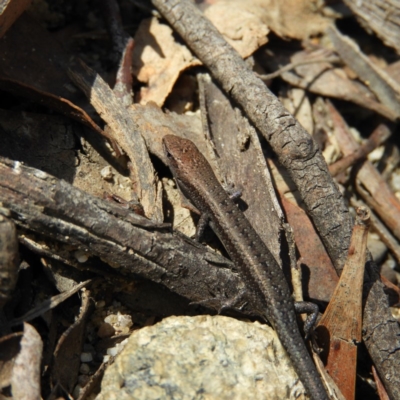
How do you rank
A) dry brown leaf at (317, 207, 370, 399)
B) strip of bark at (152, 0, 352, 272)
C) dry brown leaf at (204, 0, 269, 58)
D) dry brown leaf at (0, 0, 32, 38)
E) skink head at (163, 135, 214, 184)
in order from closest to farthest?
dry brown leaf at (0, 0, 32, 38), dry brown leaf at (317, 207, 370, 399), strip of bark at (152, 0, 352, 272), skink head at (163, 135, 214, 184), dry brown leaf at (204, 0, 269, 58)

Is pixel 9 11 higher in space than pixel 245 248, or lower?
higher

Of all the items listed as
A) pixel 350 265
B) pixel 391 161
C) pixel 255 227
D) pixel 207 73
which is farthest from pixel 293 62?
pixel 350 265

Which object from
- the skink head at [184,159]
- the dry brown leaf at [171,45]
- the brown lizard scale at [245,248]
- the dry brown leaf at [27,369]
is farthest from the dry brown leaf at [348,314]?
the dry brown leaf at [171,45]

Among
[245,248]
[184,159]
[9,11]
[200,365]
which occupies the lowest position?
[200,365]

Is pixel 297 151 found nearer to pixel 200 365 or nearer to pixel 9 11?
pixel 200 365

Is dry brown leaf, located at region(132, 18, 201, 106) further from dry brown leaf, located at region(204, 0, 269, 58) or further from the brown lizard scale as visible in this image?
the brown lizard scale

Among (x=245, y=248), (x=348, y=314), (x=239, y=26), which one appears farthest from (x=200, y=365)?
(x=239, y=26)

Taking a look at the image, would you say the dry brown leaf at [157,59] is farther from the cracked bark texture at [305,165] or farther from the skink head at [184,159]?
the skink head at [184,159]

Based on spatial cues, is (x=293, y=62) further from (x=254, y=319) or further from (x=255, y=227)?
(x=254, y=319)

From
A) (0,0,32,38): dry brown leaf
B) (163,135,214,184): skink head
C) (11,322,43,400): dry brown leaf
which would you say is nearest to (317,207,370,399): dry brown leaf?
(163,135,214,184): skink head
